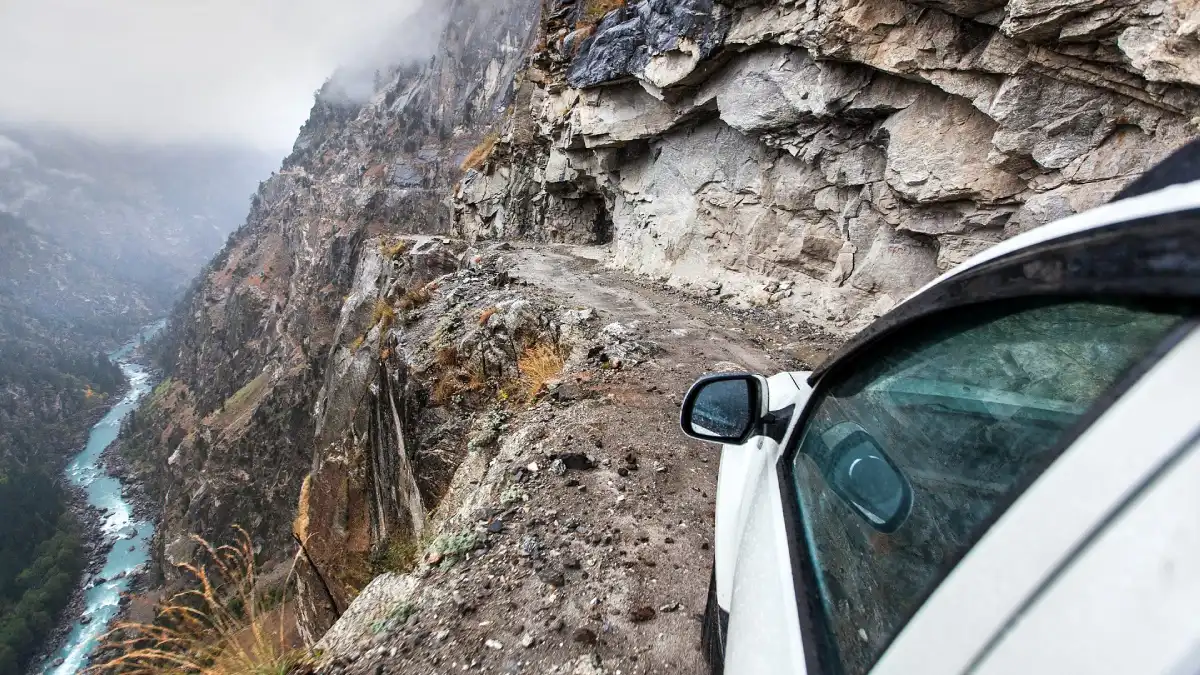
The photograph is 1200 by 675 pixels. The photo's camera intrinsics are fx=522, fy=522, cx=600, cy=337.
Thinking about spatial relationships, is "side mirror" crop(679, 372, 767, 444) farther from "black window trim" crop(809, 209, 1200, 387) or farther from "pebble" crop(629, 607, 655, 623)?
"pebble" crop(629, 607, 655, 623)

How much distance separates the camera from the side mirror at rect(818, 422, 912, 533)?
1.15 metres

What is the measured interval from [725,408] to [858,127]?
9371 millimetres

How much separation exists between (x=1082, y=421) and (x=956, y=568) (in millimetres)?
266

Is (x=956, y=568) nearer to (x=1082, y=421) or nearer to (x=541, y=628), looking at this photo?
(x=1082, y=421)

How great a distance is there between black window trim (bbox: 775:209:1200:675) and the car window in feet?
0.07

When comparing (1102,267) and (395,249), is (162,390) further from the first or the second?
(1102,267)

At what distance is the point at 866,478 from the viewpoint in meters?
1.28

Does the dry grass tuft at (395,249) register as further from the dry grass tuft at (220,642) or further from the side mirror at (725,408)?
the side mirror at (725,408)

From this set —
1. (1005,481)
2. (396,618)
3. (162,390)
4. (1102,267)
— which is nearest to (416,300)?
(396,618)

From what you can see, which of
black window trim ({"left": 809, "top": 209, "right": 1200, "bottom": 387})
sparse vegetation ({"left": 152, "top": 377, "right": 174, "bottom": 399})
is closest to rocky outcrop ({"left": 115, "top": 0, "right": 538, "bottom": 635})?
sparse vegetation ({"left": 152, "top": 377, "right": 174, "bottom": 399})

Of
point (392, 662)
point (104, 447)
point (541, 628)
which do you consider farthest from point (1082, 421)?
point (104, 447)

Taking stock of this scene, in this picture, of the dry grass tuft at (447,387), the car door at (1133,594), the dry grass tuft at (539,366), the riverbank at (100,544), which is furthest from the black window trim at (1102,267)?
the riverbank at (100,544)

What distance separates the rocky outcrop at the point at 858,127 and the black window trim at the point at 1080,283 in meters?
6.89

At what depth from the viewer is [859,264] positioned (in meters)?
9.52
